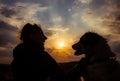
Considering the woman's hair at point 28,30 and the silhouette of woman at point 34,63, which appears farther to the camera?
the woman's hair at point 28,30

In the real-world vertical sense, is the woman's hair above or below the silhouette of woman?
above

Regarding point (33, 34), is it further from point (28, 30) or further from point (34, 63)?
point (34, 63)

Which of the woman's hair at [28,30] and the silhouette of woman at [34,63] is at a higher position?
the woman's hair at [28,30]

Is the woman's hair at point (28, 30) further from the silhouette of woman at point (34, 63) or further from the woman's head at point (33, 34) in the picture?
the silhouette of woman at point (34, 63)

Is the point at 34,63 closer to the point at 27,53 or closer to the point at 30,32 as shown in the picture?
the point at 27,53

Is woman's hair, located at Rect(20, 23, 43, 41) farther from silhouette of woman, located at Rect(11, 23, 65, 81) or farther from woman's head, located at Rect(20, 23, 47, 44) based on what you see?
silhouette of woman, located at Rect(11, 23, 65, 81)

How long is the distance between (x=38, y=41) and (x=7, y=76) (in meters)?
3.55

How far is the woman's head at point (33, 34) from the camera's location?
14.7 ft

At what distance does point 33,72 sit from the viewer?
4207mm

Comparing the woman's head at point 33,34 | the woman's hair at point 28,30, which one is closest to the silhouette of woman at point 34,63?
the woman's head at point 33,34

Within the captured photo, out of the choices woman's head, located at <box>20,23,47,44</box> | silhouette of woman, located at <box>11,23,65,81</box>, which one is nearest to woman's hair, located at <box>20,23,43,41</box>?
woman's head, located at <box>20,23,47,44</box>

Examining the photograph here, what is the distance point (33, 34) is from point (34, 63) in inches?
27.3

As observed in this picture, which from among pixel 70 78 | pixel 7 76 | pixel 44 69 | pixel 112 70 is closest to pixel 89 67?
pixel 112 70

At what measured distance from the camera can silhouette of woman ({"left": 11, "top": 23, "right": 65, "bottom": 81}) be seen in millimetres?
4215
